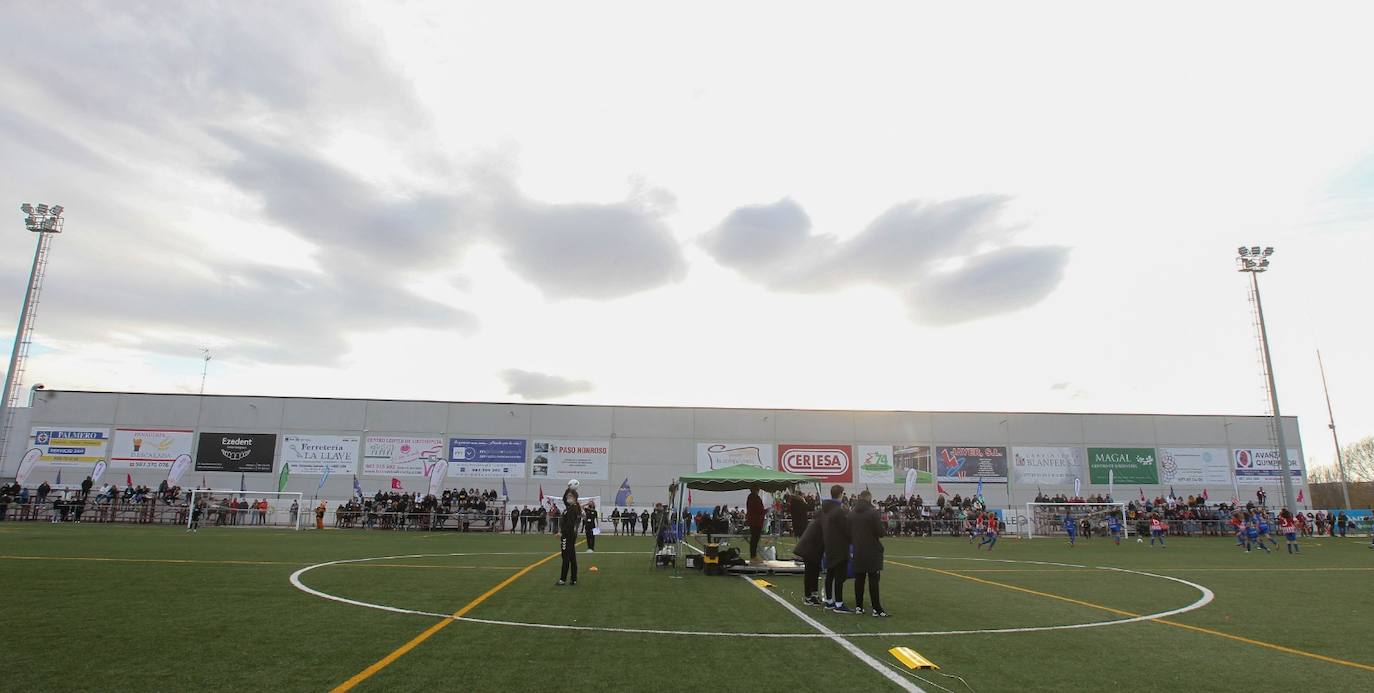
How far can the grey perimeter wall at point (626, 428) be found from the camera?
49.2 meters

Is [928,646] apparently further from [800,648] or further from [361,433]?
[361,433]

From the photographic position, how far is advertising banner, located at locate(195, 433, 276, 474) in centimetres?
4884

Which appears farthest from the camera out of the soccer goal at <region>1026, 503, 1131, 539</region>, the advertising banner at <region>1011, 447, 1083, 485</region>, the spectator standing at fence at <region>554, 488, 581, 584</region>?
the advertising banner at <region>1011, 447, 1083, 485</region>

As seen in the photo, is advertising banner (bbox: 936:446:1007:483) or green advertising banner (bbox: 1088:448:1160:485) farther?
green advertising banner (bbox: 1088:448:1160:485)

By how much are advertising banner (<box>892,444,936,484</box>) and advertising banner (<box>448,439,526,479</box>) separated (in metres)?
25.6

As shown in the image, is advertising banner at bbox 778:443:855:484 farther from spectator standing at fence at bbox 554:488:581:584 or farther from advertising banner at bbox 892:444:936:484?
spectator standing at fence at bbox 554:488:581:584

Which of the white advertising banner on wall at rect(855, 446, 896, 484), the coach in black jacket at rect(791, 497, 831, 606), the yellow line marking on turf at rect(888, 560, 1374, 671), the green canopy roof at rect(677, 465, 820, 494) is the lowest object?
the yellow line marking on turf at rect(888, 560, 1374, 671)

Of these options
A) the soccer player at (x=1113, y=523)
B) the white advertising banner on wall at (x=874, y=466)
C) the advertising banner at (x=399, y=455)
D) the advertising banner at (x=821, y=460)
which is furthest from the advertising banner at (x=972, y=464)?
the advertising banner at (x=399, y=455)

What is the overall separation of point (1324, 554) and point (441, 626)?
29.4 meters

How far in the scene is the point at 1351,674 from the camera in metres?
6.80

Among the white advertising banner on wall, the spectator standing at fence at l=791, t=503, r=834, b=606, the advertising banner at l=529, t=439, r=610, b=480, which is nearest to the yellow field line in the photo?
the spectator standing at fence at l=791, t=503, r=834, b=606

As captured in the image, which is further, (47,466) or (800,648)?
(47,466)

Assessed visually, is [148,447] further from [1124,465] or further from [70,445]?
[1124,465]

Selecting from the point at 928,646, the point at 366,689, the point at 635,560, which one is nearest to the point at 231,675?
the point at 366,689
